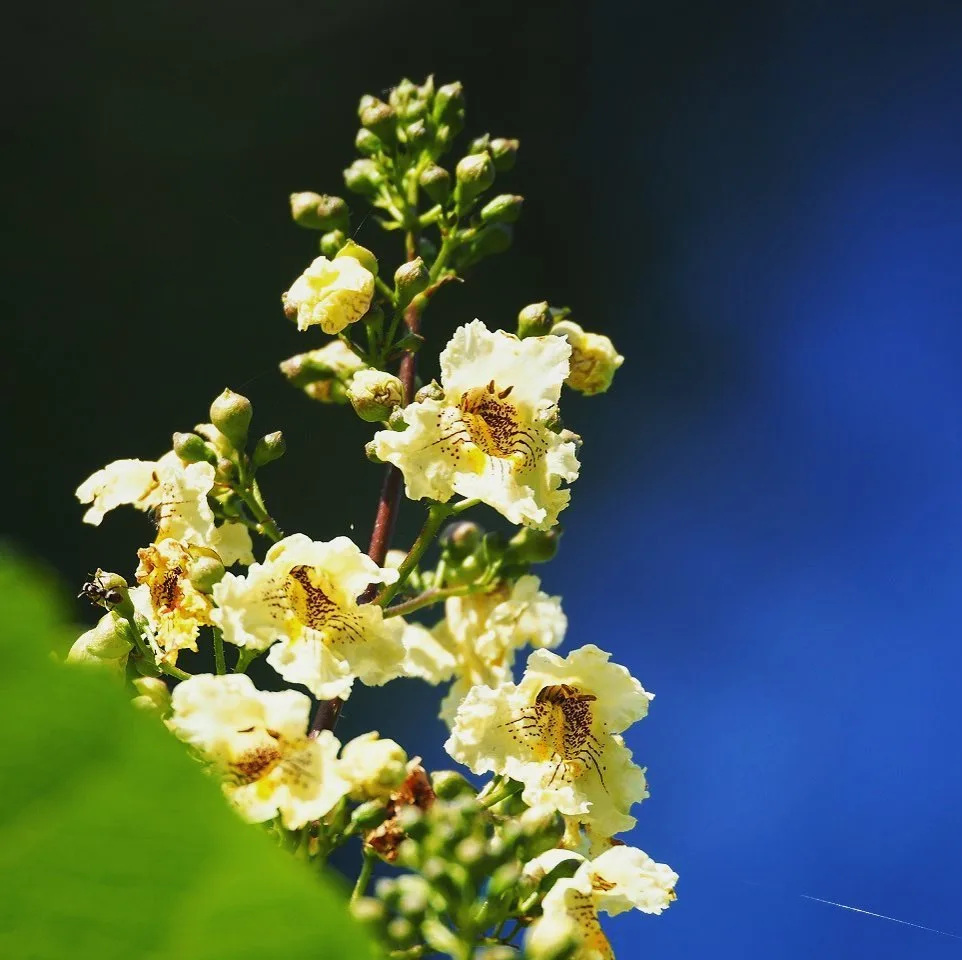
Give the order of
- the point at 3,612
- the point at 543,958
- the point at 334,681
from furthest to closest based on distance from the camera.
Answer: the point at 334,681
the point at 543,958
the point at 3,612

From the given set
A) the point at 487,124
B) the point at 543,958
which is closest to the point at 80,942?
the point at 543,958

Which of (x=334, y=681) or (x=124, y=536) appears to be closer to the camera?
(x=334, y=681)

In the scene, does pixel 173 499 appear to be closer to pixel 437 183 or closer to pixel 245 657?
pixel 245 657

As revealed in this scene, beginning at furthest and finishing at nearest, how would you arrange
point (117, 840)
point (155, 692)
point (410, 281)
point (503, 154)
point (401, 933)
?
point (503, 154) < point (410, 281) < point (155, 692) < point (401, 933) < point (117, 840)

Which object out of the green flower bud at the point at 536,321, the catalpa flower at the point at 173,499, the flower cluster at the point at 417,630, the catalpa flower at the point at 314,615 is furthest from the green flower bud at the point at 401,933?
the green flower bud at the point at 536,321

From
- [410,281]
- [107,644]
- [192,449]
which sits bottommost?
[107,644]

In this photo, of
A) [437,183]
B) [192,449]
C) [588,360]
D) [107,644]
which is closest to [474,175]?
[437,183]

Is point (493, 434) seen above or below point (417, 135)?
below

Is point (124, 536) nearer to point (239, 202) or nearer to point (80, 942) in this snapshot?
point (239, 202)
